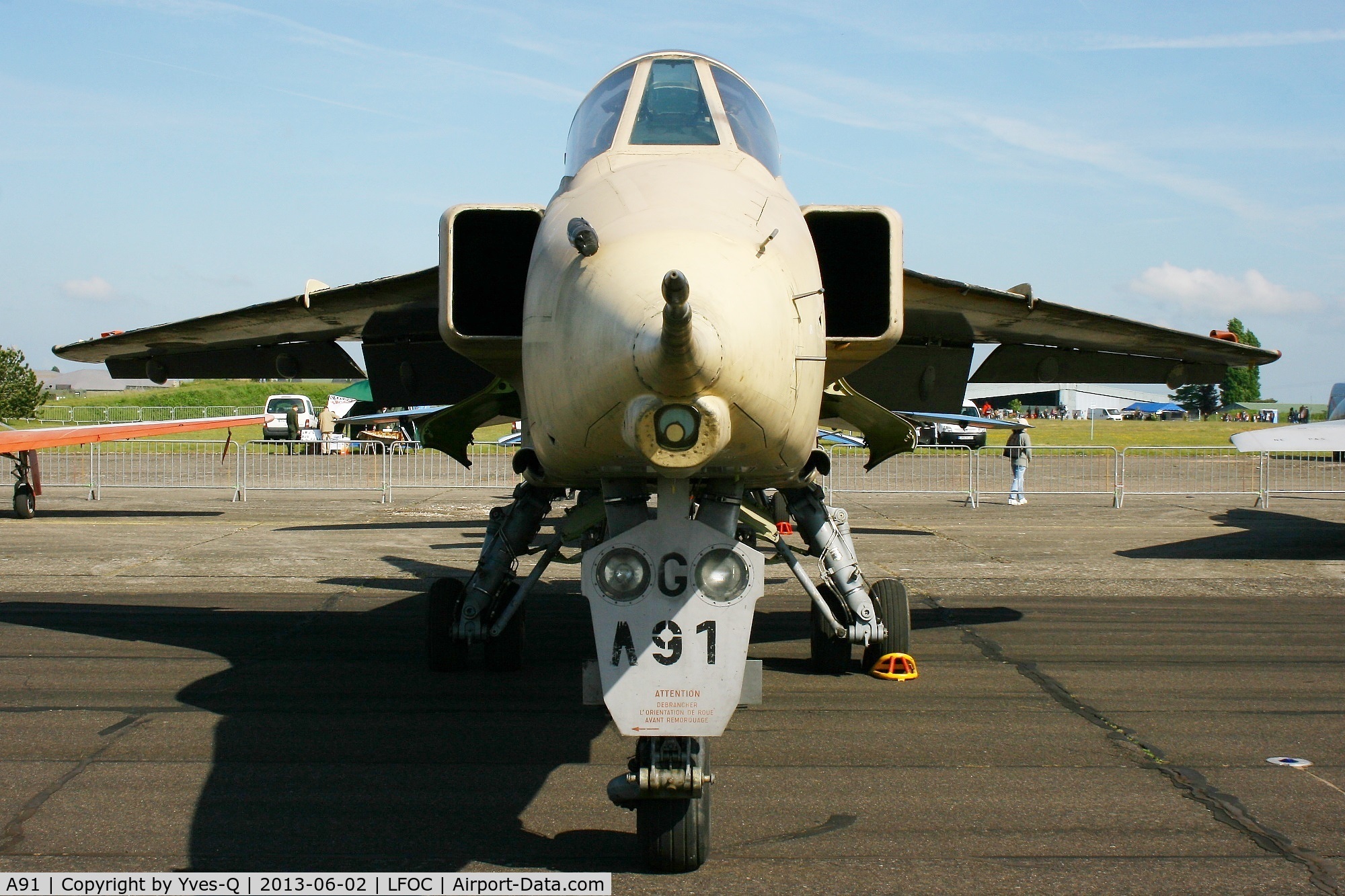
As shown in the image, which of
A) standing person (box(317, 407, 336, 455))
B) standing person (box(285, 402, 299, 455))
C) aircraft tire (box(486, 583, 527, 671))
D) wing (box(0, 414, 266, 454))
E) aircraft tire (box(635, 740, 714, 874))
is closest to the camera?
aircraft tire (box(635, 740, 714, 874))

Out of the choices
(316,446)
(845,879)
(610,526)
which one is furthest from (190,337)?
(316,446)

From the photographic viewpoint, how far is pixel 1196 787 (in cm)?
502

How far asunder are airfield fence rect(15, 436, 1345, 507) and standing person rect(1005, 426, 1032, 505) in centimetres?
63

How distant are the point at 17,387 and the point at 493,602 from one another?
37550mm

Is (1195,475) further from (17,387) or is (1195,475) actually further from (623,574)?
(17,387)

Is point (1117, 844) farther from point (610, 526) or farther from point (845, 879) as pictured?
point (610, 526)

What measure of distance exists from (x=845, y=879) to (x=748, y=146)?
118 inches

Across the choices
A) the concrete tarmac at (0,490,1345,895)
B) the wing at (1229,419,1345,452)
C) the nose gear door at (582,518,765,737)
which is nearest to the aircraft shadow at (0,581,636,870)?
the concrete tarmac at (0,490,1345,895)

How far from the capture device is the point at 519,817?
14.8 ft

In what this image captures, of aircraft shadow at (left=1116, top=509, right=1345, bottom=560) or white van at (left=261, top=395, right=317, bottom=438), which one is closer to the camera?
aircraft shadow at (left=1116, top=509, right=1345, bottom=560)

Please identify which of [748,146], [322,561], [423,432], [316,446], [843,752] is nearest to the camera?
[748,146]

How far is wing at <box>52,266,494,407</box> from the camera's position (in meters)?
7.12

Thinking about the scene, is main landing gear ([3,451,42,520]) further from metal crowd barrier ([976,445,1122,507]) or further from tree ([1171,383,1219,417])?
tree ([1171,383,1219,417])

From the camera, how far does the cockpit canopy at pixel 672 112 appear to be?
15.3 ft
